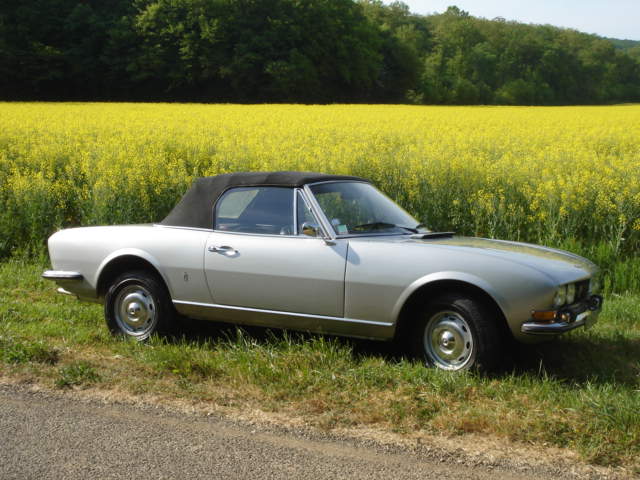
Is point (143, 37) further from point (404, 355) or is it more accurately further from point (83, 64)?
point (404, 355)

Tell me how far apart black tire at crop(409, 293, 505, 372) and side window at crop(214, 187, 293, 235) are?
1258 mm

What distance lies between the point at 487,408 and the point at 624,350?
1916mm

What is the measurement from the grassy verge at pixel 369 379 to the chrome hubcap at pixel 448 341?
0.18m

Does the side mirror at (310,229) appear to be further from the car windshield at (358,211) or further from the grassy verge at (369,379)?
the grassy verge at (369,379)

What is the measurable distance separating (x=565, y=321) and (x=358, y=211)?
1.78m

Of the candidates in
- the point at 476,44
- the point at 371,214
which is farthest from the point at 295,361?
the point at 476,44

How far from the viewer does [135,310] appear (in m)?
6.07

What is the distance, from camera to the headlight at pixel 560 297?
186 inches

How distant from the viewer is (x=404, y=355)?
5.48 m

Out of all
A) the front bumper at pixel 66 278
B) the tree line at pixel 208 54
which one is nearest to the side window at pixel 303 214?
the front bumper at pixel 66 278

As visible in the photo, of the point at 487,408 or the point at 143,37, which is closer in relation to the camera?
the point at 487,408

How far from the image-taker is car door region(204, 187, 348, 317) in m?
5.27

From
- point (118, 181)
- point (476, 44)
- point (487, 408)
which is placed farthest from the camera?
point (476, 44)

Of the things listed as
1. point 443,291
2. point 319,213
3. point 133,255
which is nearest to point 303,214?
point 319,213
